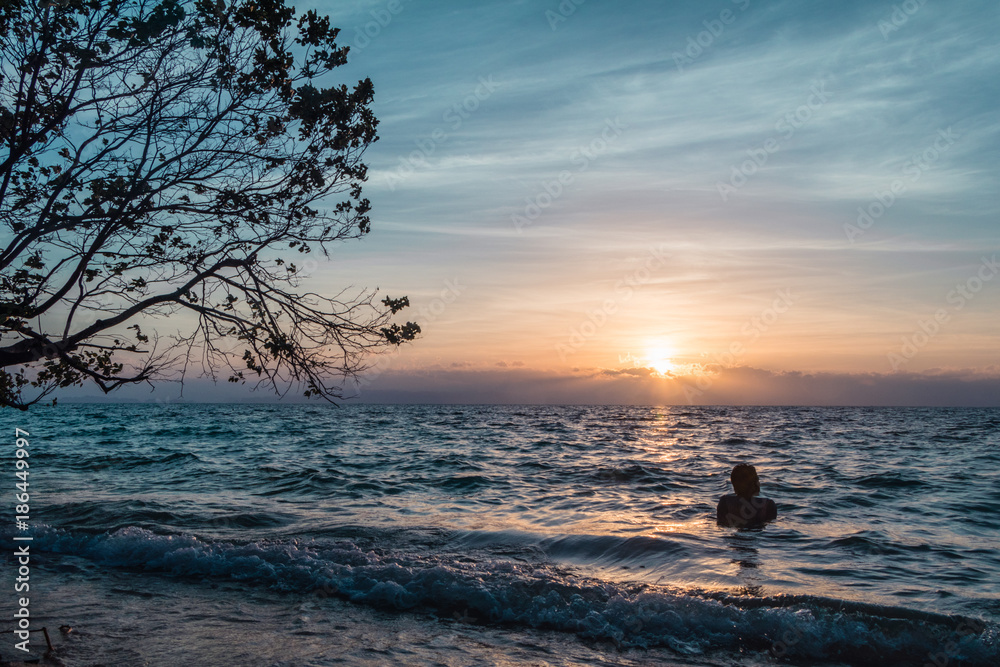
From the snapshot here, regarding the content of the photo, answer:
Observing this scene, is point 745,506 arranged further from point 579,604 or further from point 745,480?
point 579,604

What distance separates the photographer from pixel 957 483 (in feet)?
65.0

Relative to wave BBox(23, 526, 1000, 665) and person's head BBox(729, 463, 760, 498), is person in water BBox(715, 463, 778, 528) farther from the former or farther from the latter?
wave BBox(23, 526, 1000, 665)

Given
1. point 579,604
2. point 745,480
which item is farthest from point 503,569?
point 745,480

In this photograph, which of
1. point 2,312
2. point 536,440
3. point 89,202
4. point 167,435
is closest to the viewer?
point 2,312

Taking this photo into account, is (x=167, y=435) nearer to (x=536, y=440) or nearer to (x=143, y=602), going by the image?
(x=536, y=440)

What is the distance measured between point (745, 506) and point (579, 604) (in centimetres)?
693

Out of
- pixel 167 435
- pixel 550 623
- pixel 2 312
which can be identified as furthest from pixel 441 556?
pixel 167 435

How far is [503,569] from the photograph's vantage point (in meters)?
10.0

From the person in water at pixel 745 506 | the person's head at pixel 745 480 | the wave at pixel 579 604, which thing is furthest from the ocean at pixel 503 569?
the person's head at pixel 745 480

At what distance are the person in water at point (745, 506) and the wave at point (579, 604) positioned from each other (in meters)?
5.37

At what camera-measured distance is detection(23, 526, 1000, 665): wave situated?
24.2 ft

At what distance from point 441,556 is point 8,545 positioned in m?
8.09

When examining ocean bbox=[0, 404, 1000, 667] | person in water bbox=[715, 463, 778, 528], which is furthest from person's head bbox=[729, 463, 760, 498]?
ocean bbox=[0, 404, 1000, 667]

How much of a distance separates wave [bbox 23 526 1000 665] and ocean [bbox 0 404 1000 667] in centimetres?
3
